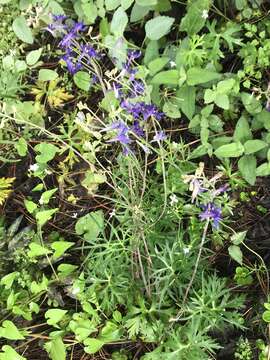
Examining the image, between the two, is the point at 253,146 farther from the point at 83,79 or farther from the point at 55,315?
the point at 55,315

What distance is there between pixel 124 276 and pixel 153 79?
573 mm

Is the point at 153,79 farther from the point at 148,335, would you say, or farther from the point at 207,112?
the point at 148,335

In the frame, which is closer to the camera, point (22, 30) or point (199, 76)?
point (199, 76)

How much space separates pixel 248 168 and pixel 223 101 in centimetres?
20

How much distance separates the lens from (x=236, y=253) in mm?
1685

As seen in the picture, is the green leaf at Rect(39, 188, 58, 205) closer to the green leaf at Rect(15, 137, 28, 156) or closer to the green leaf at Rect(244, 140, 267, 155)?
the green leaf at Rect(15, 137, 28, 156)

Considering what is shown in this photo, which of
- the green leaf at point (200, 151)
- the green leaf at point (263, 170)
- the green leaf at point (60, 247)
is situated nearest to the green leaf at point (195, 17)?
the green leaf at point (200, 151)

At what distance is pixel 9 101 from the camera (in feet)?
6.42

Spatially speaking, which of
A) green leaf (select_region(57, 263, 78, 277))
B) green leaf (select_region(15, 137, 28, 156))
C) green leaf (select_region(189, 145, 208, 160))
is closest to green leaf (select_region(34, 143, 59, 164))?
green leaf (select_region(15, 137, 28, 156))

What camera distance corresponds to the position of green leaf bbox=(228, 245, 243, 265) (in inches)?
66.0

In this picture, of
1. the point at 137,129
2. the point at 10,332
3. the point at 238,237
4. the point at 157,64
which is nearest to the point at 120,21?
the point at 157,64

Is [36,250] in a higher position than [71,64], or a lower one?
lower

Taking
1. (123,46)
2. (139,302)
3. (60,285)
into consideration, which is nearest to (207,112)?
(123,46)

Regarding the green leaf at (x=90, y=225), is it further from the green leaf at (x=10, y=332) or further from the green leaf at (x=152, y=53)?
the green leaf at (x=152, y=53)
